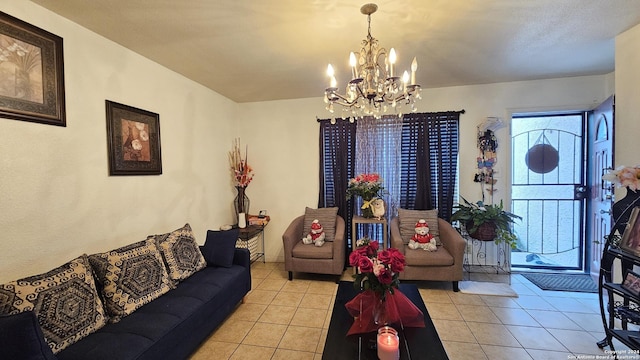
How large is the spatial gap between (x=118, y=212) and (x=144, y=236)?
0.37 meters

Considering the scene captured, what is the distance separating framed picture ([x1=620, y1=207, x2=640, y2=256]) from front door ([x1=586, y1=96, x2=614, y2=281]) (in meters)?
1.33

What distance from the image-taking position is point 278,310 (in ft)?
8.59

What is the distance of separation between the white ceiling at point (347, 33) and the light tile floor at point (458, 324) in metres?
2.55

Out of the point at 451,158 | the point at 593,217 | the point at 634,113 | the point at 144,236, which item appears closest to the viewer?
the point at 634,113

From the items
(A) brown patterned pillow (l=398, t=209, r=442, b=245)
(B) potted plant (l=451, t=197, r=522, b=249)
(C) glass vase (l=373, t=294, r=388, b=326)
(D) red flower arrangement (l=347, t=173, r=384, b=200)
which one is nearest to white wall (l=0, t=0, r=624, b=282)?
(B) potted plant (l=451, t=197, r=522, b=249)

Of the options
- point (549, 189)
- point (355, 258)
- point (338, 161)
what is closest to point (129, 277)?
point (355, 258)

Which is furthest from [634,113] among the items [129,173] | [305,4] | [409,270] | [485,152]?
[129,173]

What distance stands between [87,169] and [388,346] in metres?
2.48

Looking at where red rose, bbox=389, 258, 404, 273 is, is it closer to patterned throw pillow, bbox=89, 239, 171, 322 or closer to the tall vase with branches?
patterned throw pillow, bbox=89, 239, 171, 322

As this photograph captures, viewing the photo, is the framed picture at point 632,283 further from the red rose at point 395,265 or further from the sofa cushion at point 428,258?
the red rose at point 395,265

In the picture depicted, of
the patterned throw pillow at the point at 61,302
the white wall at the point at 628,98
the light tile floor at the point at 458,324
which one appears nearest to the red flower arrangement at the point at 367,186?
the light tile floor at the point at 458,324

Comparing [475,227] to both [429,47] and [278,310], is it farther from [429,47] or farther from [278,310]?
[278,310]

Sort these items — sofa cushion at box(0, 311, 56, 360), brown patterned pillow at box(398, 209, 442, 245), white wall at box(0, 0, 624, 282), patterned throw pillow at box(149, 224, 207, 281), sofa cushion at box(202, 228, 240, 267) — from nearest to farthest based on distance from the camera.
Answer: sofa cushion at box(0, 311, 56, 360)
white wall at box(0, 0, 624, 282)
patterned throw pillow at box(149, 224, 207, 281)
sofa cushion at box(202, 228, 240, 267)
brown patterned pillow at box(398, 209, 442, 245)

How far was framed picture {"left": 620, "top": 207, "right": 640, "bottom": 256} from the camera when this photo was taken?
169 centimetres
